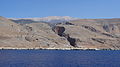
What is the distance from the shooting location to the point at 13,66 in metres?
93.8

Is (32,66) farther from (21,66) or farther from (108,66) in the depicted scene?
(108,66)

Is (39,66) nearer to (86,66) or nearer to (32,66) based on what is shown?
(32,66)

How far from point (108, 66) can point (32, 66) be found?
74.1ft

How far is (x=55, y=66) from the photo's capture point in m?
96.4

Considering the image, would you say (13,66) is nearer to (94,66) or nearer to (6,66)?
(6,66)

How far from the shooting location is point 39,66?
95.4m

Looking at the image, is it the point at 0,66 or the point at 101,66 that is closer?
the point at 0,66

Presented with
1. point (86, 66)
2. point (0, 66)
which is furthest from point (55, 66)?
point (0, 66)

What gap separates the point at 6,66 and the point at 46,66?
37.4 feet

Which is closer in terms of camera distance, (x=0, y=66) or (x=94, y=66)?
(x=0, y=66)

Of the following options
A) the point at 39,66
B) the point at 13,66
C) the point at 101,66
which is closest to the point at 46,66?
the point at 39,66

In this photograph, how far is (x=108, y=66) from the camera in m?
99.5

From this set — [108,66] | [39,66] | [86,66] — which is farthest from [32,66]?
[108,66]

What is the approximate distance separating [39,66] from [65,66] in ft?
24.9
